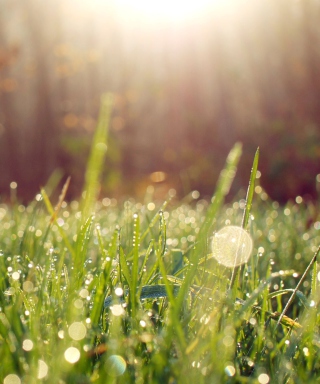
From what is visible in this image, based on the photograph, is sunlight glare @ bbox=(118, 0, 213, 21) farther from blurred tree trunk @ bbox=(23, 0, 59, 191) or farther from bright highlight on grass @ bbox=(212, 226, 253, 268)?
bright highlight on grass @ bbox=(212, 226, 253, 268)

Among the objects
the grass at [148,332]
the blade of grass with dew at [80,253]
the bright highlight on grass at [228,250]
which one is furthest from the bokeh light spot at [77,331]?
the bright highlight on grass at [228,250]

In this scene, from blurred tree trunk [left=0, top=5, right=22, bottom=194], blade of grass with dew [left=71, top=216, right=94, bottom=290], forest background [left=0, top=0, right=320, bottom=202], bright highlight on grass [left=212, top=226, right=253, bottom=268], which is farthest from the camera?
blurred tree trunk [left=0, top=5, right=22, bottom=194]

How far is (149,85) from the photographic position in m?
12.7

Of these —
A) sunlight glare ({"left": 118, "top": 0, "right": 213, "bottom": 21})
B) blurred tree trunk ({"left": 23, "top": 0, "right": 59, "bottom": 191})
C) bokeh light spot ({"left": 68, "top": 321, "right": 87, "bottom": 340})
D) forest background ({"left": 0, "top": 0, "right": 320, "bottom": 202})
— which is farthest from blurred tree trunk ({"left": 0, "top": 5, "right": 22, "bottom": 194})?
bokeh light spot ({"left": 68, "top": 321, "right": 87, "bottom": 340})

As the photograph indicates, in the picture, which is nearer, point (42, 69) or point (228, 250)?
point (228, 250)

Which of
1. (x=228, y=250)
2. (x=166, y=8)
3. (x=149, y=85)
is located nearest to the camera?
(x=228, y=250)

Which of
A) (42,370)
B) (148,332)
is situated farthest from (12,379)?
(148,332)

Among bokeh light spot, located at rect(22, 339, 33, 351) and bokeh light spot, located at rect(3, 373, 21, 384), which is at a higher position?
bokeh light spot, located at rect(22, 339, 33, 351)

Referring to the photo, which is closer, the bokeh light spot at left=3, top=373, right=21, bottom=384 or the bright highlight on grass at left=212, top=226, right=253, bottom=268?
the bokeh light spot at left=3, top=373, right=21, bottom=384

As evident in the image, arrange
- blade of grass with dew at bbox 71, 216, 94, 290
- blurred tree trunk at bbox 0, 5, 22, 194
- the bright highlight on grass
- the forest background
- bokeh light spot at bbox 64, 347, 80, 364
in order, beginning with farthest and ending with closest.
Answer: blurred tree trunk at bbox 0, 5, 22, 194 → the forest background → the bright highlight on grass → blade of grass with dew at bbox 71, 216, 94, 290 → bokeh light spot at bbox 64, 347, 80, 364

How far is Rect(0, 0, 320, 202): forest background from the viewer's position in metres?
11.5

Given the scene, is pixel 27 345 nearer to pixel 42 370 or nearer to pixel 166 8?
pixel 42 370

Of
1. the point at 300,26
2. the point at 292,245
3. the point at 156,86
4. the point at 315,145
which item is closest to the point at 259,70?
the point at 300,26

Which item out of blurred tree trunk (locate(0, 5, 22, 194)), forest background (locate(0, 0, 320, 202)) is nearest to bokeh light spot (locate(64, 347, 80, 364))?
forest background (locate(0, 0, 320, 202))
